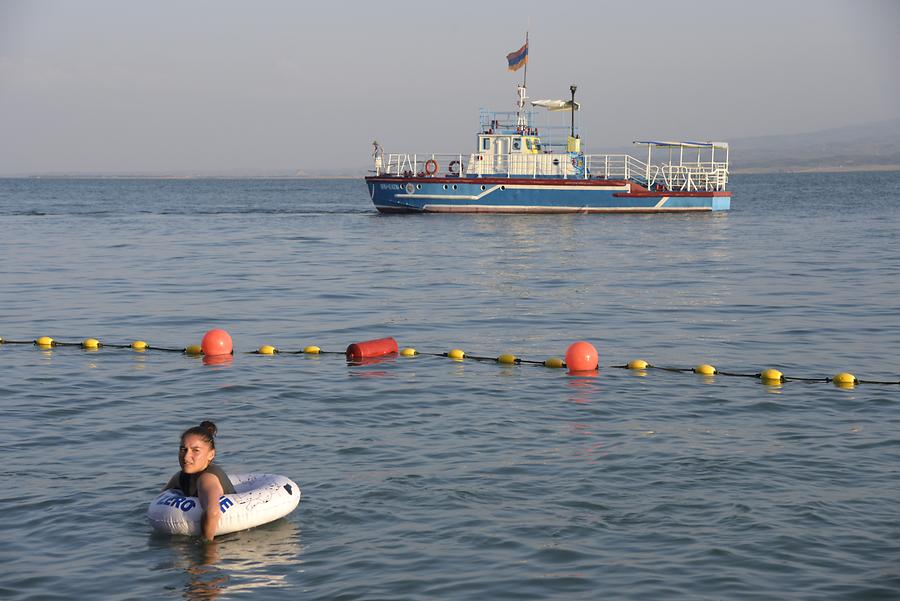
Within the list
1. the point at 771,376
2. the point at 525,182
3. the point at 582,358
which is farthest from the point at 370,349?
the point at 525,182

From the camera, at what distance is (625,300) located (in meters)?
26.0

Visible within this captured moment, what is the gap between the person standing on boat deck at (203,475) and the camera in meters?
9.45

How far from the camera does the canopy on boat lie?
61.0 meters

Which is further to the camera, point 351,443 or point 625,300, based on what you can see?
point 625,300

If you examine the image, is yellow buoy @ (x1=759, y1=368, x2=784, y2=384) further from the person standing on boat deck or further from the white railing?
the white railing

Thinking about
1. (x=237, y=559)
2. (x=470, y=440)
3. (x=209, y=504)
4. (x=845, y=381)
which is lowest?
(x=237, y=559)

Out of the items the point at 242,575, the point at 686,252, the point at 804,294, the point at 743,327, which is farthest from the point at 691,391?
the point at 686,252

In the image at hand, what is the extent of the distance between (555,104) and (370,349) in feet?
149

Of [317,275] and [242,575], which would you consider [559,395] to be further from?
[317,275]

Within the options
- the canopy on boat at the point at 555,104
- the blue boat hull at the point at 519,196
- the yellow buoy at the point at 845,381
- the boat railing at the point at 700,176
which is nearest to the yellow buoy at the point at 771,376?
the yellow buoy at the point at 845,381

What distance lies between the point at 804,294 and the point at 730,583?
19.8 m

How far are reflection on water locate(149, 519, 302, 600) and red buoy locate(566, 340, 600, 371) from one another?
7.75 meters

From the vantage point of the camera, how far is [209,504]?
9.41 metres

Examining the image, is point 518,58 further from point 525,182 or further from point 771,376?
point 771,376
